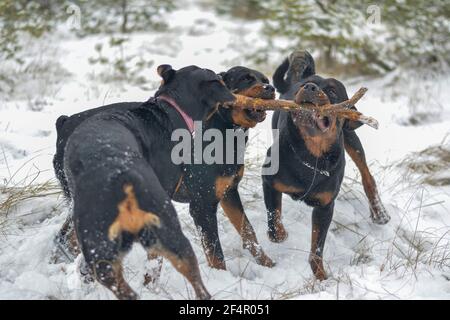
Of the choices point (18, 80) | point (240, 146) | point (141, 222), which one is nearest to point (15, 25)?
point (18, 80)

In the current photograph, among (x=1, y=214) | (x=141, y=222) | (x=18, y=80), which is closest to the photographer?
(x=141, y=222)

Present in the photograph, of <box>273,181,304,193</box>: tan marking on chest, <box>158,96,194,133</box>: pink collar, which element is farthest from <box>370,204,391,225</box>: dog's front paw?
<box>158,96,194,133</box>: pink collar

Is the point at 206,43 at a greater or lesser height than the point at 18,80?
lesser

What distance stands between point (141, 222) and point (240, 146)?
5.37 ft

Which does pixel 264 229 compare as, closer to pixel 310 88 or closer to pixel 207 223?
pixel 207 223

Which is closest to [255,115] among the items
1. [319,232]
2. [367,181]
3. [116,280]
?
[319,232]

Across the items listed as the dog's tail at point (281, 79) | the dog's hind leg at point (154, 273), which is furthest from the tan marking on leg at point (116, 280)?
the dog's tail at point (281, 79)

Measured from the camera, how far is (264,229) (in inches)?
191

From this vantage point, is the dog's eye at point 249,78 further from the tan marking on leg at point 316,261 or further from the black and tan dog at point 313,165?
the tan marking on leg at point 316,261

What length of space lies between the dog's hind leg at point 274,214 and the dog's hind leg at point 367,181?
0.95 meters

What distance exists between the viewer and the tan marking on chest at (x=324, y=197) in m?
4.28

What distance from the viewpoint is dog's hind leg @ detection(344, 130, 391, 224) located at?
512 cm

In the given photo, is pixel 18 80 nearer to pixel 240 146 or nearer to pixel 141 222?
pixel 240 146

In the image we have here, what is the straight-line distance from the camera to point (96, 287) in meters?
3.42
